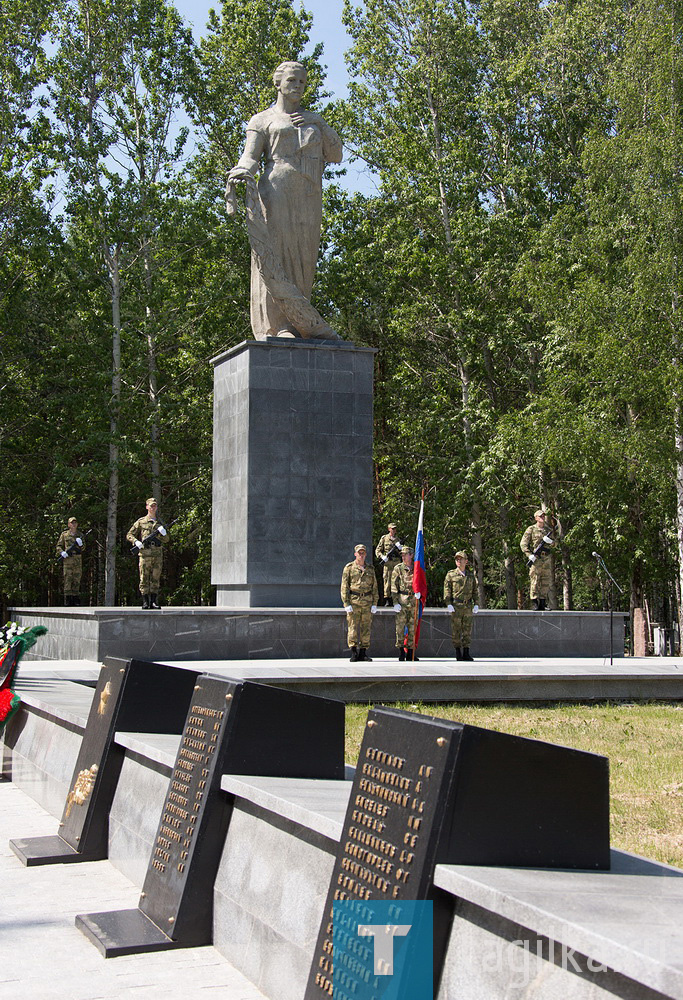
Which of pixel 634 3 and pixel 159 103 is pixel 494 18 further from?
pixel 159 103

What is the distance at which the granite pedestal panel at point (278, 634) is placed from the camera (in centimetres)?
1546

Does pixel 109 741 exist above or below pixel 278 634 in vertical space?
below

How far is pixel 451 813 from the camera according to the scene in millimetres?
3020

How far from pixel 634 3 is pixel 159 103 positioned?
44.2ft

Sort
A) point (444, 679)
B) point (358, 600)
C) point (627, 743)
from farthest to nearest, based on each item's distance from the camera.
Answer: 1. point (358, 600)
2. point (444, 679)
3. point (627, 743)

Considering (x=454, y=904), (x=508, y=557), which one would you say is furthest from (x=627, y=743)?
(x=508, y=557)

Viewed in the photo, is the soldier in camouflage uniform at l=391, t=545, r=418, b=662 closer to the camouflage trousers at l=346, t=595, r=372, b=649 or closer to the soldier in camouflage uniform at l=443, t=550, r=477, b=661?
the soldier in camouflage uniform at l=443, t=550, r=477, b=661

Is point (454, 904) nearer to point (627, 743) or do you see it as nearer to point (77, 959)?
point (77, 959)

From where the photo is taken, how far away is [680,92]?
2483 cm

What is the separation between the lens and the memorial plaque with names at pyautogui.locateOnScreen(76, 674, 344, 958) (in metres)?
4.58

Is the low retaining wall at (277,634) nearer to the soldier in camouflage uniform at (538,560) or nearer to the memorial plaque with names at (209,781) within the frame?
the soldier in camouflage uniform at (538,560)

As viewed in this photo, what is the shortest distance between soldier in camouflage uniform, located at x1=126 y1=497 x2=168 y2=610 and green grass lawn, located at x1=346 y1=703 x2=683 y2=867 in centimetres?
683

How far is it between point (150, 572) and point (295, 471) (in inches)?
116

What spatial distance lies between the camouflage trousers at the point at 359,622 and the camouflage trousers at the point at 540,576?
6.47m
